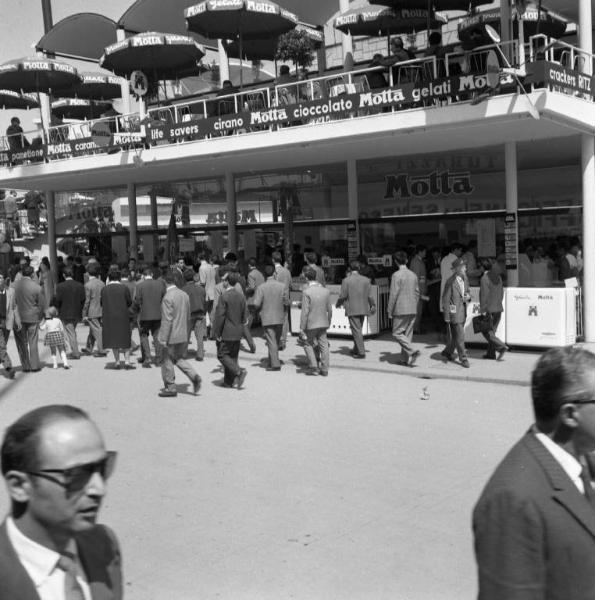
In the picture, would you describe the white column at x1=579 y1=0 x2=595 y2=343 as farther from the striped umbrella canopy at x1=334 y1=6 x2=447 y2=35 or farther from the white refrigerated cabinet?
the striped umbrella canopy at x1=334 y1=6 x2=447 y2=35

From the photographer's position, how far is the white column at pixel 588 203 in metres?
13.2

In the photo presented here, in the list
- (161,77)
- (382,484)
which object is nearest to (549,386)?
(382,484)

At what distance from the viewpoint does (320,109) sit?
14125 millimetres

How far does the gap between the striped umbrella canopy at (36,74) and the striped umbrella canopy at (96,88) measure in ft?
6.97

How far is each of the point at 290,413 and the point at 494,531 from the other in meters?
7.30

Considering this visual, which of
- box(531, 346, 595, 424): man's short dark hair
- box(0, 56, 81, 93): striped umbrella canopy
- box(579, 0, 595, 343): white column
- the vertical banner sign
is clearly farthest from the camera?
box(0, 56, 81, 93): striped umbrella canopy

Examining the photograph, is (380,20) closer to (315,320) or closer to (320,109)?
(320,109)

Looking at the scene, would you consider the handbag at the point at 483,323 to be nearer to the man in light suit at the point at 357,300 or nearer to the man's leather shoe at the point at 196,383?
the man in light suit at the point at 357,300

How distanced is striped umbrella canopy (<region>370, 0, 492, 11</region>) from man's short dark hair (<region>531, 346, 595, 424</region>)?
13.7m

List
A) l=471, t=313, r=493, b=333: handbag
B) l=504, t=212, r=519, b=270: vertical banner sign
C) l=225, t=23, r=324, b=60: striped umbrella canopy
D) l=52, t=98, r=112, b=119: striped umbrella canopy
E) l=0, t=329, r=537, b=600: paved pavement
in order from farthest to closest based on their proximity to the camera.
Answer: l=52, t=98, r=112, b=119: striped umbrella canopy, l=225, t=23, r=324, b=60: striped umbrella canopy, l=504, t=212, r=519, b=270: vertical banner sign, l=471, t=313, r=493, b=333: handbag, l=0, t=329, r=537, b=600: paved pavement

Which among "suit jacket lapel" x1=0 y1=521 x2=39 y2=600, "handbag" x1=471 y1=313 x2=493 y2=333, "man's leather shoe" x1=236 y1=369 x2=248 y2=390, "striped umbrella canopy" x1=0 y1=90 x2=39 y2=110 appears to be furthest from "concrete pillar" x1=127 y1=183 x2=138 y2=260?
"suit jacket lapel" x1=0 y1=521 x2=39 y2=600

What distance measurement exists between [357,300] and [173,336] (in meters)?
3.74

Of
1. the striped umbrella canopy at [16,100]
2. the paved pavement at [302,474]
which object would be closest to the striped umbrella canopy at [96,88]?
the striped umbrella canopy at [16,100]

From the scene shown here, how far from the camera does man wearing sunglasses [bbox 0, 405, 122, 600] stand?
193 centimetres
